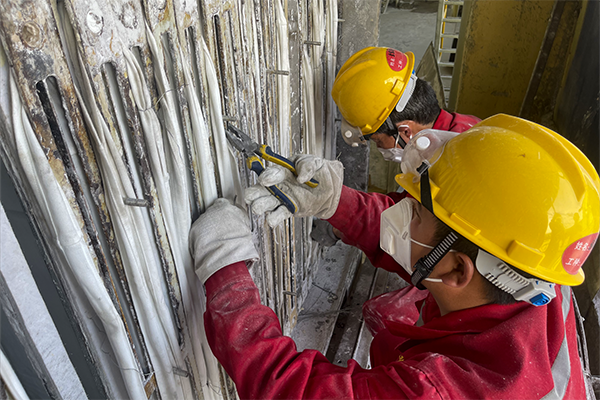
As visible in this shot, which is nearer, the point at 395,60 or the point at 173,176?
the point at 173,176

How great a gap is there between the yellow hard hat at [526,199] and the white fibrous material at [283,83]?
1.04m

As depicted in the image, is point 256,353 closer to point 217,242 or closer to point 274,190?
point 217,242

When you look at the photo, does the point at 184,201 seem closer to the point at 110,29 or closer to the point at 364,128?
the point at 110,29

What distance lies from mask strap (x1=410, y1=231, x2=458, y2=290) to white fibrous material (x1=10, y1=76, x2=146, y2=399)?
97 centimetres

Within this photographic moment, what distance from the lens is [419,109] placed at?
2611mm

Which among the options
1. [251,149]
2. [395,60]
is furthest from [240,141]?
[395,60]

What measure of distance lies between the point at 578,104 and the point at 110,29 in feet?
12.2

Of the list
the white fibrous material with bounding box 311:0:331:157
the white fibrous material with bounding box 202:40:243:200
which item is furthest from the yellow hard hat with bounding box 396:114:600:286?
the white fibrous material with bounding box 311:0:331:157

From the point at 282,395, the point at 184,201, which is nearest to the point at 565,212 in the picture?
the point at 282,395

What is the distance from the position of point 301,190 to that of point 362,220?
1.73 feet

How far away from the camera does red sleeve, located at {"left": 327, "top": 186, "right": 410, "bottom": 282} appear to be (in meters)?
2.15

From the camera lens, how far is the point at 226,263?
1372 mm

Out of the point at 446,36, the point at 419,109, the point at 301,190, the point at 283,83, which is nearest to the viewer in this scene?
the point at 301,190

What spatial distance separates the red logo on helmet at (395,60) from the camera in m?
2.51
